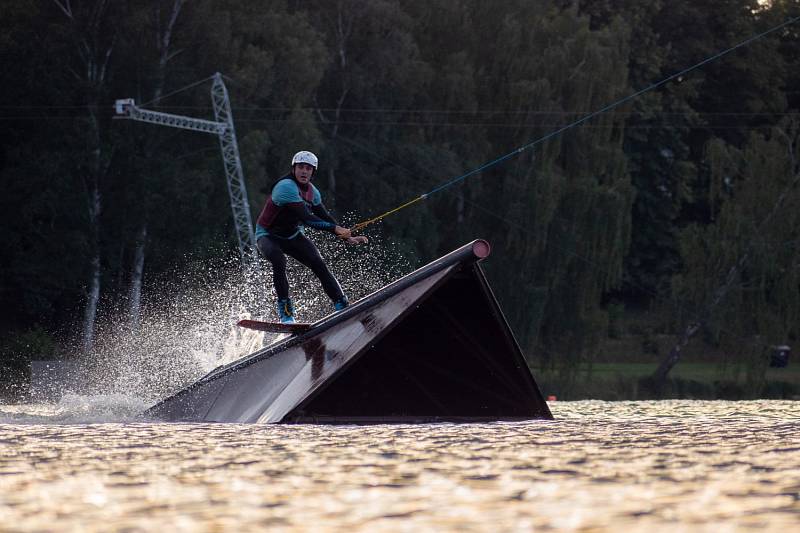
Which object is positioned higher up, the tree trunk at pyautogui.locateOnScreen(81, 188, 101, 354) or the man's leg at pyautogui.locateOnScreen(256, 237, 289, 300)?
the tree trunk at pyautogui.locateOnScreen(81, 188, 101, 354)

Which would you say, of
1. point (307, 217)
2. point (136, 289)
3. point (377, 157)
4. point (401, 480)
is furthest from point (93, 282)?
point (401, 480)

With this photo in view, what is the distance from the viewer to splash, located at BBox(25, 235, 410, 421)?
3622cm

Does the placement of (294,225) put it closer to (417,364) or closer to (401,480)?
(417,364)

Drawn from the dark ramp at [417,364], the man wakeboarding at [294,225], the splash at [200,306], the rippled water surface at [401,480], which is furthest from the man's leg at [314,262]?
the splash at [200,306]

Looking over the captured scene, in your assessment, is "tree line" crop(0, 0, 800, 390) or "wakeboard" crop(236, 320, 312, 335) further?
"tree line" crop(0, 0, 800, 390)

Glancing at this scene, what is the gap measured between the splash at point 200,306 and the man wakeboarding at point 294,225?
760 inches

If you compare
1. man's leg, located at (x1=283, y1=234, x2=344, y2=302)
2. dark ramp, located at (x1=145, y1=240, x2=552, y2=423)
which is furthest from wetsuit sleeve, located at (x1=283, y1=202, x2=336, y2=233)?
dark ramp, located at (x1=145, y1=240, x2=552, y2=423)

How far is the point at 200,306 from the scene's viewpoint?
41000 millimetres

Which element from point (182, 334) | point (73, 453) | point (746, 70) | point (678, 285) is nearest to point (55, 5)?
point (182, 334)

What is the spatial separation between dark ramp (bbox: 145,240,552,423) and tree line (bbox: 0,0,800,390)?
2685 centimetres

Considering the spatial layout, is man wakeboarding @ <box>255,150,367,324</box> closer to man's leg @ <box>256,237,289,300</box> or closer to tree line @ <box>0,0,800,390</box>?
man's leg @ <box>256,237,289,300</box>

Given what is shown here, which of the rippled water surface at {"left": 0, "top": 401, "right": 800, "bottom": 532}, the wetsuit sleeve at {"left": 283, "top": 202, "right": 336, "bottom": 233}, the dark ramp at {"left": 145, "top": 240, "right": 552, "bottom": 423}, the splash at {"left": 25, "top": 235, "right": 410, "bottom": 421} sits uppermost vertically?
the splash at {"left": 25, "top": 235, "right": 410, "bottom": 421}

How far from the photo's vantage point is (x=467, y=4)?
49031mm

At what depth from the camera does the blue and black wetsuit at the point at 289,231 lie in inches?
551
